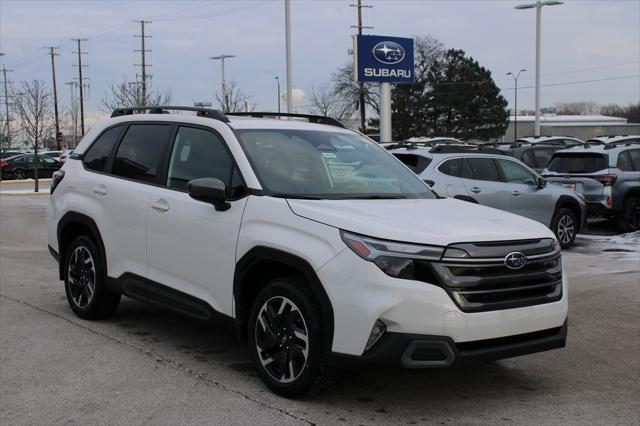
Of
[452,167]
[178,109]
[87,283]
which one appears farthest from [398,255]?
[452,167]

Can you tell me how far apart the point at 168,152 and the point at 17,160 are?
4058cm

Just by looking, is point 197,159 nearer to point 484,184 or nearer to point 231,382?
point 231,382

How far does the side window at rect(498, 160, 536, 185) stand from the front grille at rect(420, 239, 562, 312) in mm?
7593

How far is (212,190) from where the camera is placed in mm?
4711

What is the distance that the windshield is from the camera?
4850mm

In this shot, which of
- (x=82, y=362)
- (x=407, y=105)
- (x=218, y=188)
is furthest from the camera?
(x=407, y=105)

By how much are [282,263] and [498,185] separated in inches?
309

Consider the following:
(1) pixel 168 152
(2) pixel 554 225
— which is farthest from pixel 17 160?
(1) pixel 168 152

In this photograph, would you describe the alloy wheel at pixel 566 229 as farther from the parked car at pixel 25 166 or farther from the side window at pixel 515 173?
the parked car at pixel 25 166

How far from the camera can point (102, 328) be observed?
6242mm

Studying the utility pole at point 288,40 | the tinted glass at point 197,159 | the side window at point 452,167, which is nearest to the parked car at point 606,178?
the side window at point 452,167

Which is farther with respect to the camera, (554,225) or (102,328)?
(554,225)

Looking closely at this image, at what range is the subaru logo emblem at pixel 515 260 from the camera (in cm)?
408

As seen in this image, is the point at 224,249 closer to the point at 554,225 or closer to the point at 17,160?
the point at 554,225
